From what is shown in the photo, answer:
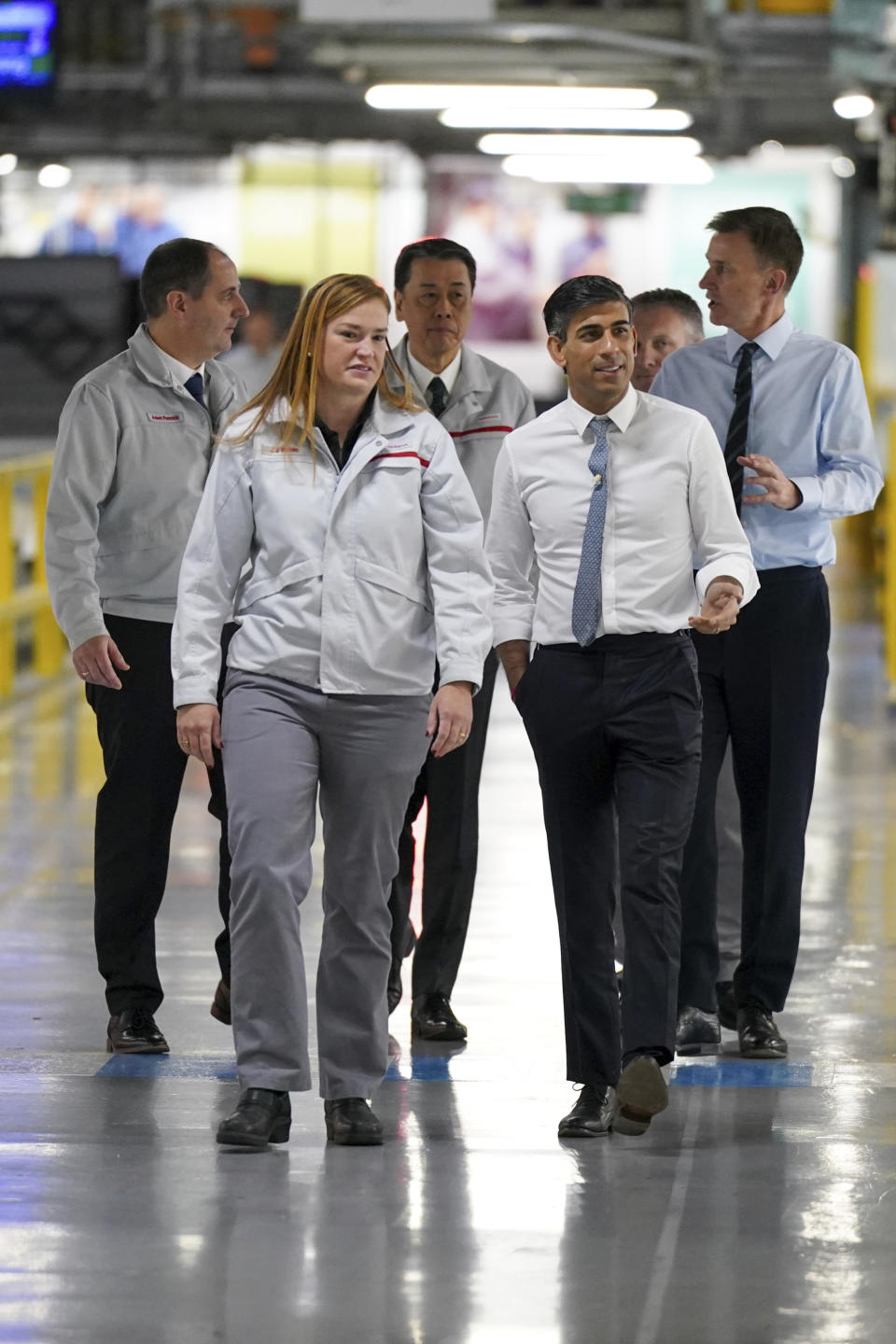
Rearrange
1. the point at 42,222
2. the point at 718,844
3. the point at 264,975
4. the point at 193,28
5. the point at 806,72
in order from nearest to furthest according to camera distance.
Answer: the point at 264,975 < the point at 718,844 < the point at 806,72 < the point at 193,28 < the point at 42,222

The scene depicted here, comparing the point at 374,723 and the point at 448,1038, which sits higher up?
the point at 374,723

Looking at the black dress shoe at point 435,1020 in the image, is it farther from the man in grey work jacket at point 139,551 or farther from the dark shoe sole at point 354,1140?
the dark shoe sole at point 354,1140

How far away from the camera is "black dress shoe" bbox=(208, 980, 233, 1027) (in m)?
5.58

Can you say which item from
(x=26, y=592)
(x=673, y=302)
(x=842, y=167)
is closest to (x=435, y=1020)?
(x=673, y=302)

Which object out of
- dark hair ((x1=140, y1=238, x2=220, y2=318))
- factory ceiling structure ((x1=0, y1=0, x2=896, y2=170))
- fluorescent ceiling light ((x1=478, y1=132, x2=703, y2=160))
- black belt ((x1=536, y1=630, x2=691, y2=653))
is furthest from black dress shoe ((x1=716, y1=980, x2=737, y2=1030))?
fluorescent ceiling light ((x1=478, y1=132, x2=703, y2=160))

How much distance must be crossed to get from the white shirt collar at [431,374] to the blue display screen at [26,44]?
50.3ft

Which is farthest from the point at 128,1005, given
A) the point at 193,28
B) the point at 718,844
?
the point at 193,28

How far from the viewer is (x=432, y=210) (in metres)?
34.9

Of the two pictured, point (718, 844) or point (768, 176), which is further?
point (768, 176)

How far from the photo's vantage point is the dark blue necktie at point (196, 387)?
549 cm

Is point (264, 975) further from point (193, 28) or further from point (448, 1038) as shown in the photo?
point (193, 28)

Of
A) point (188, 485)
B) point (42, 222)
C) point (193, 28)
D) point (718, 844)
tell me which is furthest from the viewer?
point (42, 222)

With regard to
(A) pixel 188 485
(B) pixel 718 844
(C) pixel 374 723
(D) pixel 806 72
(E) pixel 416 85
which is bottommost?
(B) pixel 718 844

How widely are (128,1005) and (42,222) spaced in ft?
99.0
